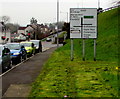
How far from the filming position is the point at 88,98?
7066 mm

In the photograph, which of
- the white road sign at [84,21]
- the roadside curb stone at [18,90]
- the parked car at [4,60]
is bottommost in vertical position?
the roadside curb stone at [18,90]

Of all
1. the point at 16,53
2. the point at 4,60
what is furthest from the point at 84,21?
the point at 16,53

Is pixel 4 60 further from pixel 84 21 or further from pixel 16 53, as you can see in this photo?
pixel 16 53

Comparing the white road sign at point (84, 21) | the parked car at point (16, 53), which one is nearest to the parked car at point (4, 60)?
the parked car at point (16, 53)

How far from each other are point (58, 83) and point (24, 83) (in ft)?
5.78

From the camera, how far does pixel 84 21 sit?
55.7 ft

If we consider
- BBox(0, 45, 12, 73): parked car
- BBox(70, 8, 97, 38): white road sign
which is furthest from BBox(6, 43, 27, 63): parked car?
BBox(70, 8, 97, 38): white road sign

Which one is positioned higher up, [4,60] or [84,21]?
[84,21]

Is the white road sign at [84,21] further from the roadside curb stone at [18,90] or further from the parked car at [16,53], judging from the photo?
the roadside curb stone at [18,90]

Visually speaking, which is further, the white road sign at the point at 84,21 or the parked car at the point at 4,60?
the white road sign at the point at 84,21

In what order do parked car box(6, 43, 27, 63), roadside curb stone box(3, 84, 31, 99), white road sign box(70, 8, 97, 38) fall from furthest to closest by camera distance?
parked car box(6, 43, 27, 63), white road sign box(70, 8, 97, 38), roadside curb stone box(3, 84, 31, 99)

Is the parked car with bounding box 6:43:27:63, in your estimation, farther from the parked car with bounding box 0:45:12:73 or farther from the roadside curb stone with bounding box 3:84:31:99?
the roadside curb stone with bounding box 3:84:31:99

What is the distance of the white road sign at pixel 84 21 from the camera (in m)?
17.0

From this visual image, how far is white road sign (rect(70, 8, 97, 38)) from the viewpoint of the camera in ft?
55.6
